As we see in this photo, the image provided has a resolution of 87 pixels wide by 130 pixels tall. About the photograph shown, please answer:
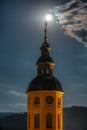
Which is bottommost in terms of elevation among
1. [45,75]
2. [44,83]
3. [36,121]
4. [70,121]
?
[36,121]

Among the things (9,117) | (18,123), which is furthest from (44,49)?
(9,117)

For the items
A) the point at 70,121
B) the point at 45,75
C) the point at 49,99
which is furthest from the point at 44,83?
the point at 70,121

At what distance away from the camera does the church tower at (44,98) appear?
7262cm

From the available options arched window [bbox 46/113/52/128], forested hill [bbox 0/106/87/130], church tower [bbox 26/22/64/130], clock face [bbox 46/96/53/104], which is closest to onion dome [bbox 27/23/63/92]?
church tower [bbox 26/22/64/130]

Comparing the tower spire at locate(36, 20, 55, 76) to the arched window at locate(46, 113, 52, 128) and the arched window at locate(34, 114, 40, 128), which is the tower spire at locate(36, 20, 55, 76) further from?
the arched window at locate(34, 114, 40, 128)

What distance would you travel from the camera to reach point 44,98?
7300 cm

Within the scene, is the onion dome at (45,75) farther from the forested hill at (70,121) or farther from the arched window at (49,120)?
the forested hill at (70,121)

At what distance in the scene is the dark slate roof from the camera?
72500 mm

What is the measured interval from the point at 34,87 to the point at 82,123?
64.8m

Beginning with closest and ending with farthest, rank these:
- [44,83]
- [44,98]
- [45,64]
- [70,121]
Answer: [44,83], [44,98], [45,64], [70,121]

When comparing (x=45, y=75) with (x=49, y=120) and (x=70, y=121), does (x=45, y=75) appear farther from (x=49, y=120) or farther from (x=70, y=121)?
(x=70, y=121)

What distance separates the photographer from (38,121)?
7294 centimetres

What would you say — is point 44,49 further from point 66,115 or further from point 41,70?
point 66,115

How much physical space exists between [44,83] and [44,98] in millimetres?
1914
